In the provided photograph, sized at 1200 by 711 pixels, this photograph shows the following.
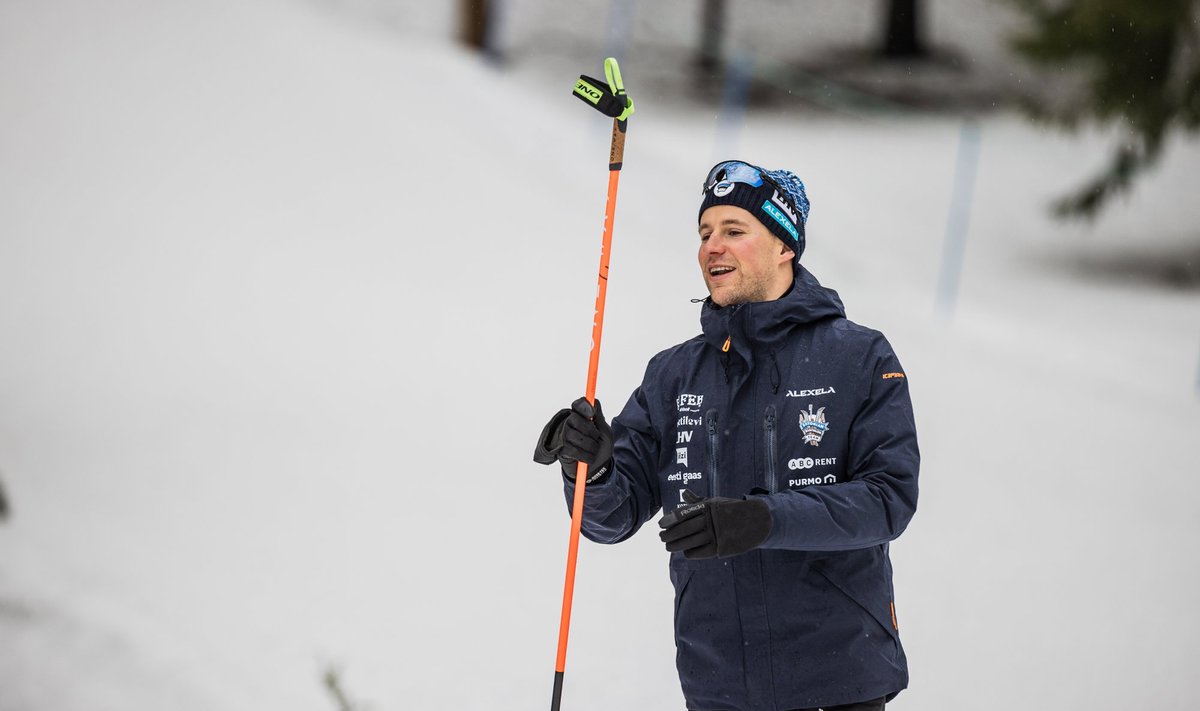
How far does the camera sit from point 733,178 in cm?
214

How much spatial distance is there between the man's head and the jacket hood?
4 centimetres

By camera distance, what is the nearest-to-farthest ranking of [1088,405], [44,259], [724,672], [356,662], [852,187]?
[724,672]
[356,662]
[1088,405]
[44,259]
[852,187]

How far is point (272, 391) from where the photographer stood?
6.47 m

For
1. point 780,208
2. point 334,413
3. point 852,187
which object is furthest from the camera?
point 852,187

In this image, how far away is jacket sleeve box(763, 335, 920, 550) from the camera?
1.81 metres

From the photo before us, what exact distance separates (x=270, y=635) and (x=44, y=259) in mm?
4407

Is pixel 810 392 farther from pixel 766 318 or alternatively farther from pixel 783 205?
pixel 783 205

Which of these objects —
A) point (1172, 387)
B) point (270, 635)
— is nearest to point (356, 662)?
point (270, 635)

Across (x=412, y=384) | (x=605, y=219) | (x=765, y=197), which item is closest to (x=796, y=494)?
(x=765, y=197)

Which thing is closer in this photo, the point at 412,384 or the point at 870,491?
the point at 870,491

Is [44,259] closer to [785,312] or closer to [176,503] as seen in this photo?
[176,503]

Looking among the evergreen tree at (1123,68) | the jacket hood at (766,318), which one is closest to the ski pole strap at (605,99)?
the jacket hood at (766,318)

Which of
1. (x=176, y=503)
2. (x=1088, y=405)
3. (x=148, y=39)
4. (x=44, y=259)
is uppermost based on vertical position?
(x=148, y=39)

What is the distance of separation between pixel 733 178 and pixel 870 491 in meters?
0.60
